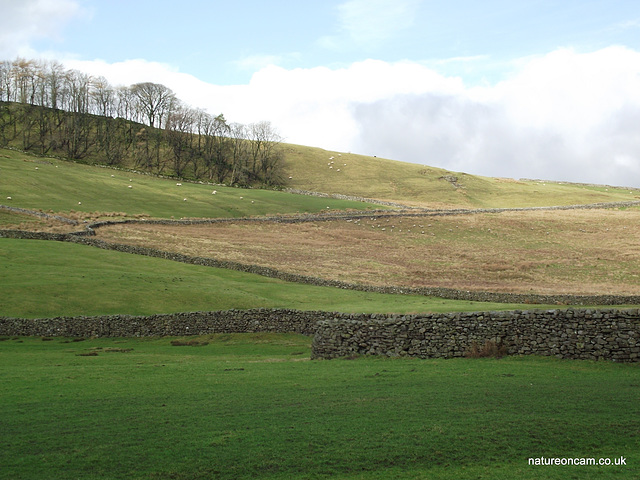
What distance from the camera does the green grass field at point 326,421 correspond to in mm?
12500

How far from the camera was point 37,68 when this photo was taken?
17062 centimetres

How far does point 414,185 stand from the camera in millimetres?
156375

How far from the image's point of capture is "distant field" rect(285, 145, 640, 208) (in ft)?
457

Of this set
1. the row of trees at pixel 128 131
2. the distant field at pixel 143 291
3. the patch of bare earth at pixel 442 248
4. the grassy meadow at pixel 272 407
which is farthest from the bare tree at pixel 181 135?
the grassy meadow at pixel 272 407

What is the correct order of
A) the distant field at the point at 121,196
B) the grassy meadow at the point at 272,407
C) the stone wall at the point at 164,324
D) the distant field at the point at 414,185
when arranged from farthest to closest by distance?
the distant field at the point at 414,185 < the distant field at the point at 121,196 < the stone wall at the point at 164,324 < the grassy meadow at the point at 272,407

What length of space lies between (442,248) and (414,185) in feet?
261

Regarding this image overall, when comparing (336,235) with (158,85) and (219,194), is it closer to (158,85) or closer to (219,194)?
(219,194)

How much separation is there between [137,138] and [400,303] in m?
136

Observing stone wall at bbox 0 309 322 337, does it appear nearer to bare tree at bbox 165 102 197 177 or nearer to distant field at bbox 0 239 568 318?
distant field at bbox 0 239 568 318

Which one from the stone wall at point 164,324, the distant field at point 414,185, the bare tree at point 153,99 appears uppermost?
the bare tree at point 153,99

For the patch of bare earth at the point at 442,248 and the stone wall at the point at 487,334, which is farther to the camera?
the patch of bare earth at the point at 442,248

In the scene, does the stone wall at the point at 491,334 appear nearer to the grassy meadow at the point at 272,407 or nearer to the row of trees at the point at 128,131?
the grassy meadow at the point at 272,407

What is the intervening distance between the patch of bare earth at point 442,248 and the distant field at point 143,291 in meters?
7.77

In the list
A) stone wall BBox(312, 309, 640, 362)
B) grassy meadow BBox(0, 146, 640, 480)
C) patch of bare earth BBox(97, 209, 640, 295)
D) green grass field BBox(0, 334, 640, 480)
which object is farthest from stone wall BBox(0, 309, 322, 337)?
patch of bare earth BBox(97, 209, 640, 295)
